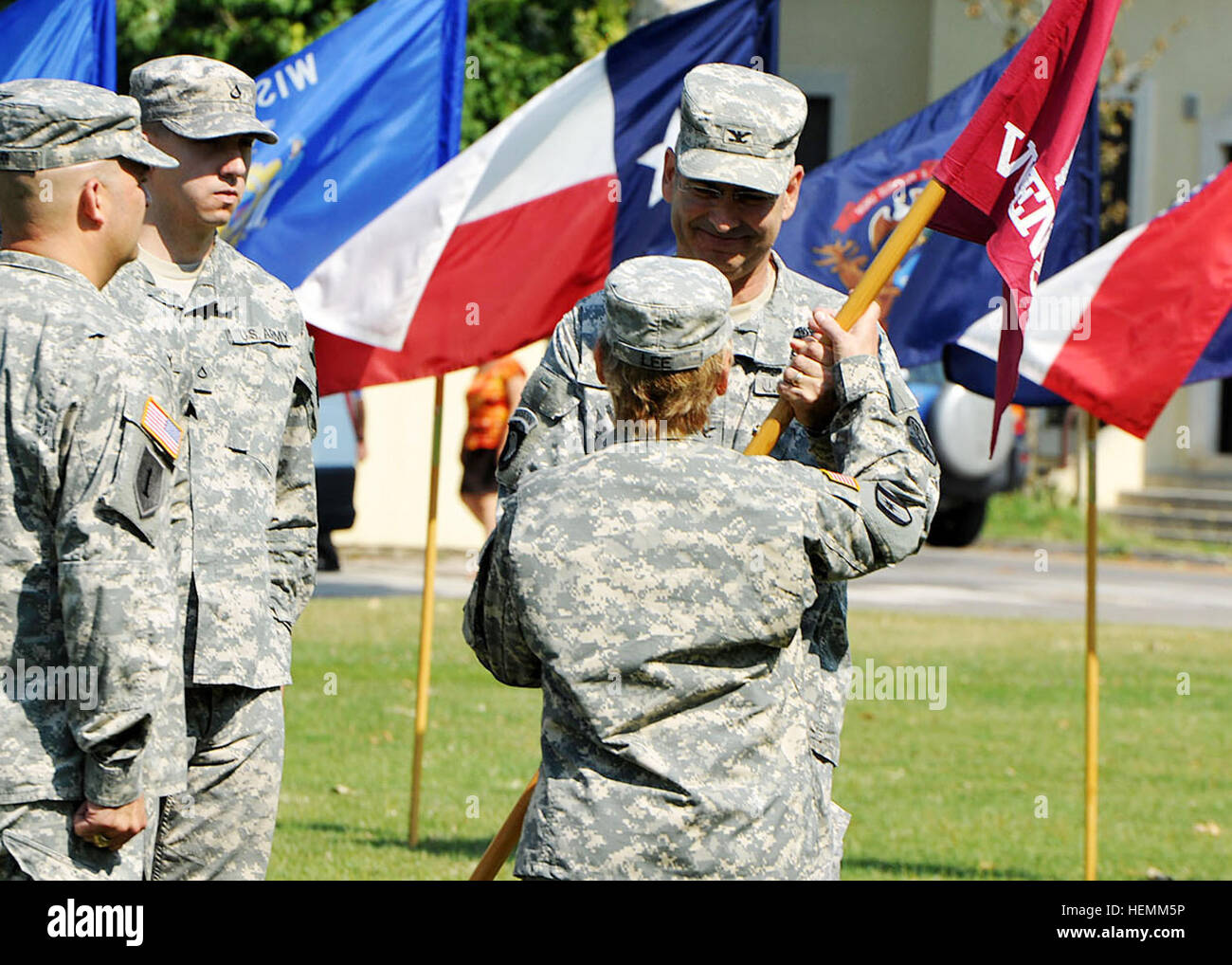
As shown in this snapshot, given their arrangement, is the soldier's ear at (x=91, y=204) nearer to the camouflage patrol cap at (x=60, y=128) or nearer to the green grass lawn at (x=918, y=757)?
the camouflage patrol cap at (x=60, y=128)

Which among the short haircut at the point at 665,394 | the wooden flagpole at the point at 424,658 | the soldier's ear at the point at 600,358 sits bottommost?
the wooden flagpole at the point at 424,658

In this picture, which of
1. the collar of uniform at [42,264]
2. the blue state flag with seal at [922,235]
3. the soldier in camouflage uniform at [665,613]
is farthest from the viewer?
the blue state flag with seal at [922,235]

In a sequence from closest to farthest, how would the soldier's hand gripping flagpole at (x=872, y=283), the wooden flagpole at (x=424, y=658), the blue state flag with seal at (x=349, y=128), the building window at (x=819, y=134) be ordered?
the soldier's hand gripping flagpole at (x=872, y=283) < the blue state flag with seal at (x=349, y=128) < the wooden flagpole at (x=424, y=658) < the building window at (x=819, y=134)

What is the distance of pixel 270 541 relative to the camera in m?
4.55

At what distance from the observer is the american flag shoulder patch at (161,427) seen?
11.0 ft

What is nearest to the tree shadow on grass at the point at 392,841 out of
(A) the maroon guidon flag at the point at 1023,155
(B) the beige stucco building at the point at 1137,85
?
(A) the maroon guidon flag at the point at 1023,155

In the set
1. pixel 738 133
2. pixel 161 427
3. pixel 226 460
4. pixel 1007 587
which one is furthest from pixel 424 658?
pixel 1007 587

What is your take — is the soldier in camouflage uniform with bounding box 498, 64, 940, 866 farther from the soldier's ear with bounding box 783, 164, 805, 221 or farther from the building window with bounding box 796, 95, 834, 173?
the building window with bounding box 796, 95, 834, 173

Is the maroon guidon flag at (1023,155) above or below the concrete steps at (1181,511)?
above

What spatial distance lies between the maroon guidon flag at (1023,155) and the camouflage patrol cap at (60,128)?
6.15ft

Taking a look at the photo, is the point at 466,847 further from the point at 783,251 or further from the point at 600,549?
the point at 600,549

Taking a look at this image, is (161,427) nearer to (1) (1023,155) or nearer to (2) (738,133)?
(2) (738,133)

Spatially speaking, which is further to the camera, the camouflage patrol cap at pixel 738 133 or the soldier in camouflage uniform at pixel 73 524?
the camouflage patrol cap at pixel 738 133
